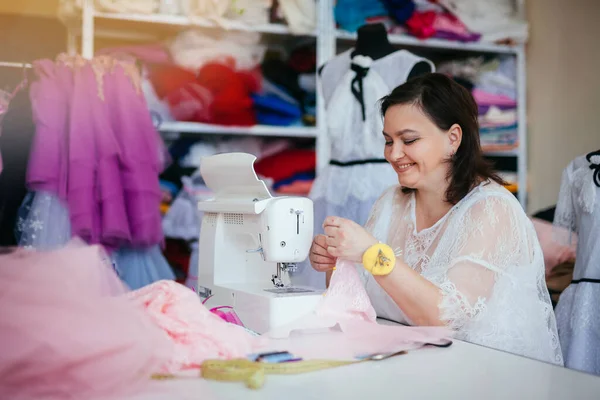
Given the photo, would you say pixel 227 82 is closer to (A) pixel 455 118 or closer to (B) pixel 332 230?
(A) pixel 455 118

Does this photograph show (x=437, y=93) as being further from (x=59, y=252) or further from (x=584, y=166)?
(x=59, y=252)

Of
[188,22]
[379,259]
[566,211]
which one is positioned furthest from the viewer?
[188,22]

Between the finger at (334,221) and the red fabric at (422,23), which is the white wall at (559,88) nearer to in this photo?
the red fabric at (422,23)

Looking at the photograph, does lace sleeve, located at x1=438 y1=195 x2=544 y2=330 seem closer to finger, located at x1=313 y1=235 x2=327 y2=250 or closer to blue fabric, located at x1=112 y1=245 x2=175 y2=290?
finger, located at x1=313 y1=235 x2=327 y2=250

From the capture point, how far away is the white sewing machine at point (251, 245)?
1.51 meters

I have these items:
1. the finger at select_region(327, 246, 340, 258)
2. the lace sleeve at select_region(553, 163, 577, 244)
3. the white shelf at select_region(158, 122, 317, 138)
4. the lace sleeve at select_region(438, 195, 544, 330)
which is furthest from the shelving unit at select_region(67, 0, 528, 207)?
the finger at select_region(327, 246, 340, 258)

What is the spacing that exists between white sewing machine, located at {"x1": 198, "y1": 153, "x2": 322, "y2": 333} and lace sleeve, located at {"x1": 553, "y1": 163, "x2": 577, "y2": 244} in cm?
122

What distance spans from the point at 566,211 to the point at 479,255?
0.91 metres

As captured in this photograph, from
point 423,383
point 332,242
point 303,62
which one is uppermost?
point 303,62

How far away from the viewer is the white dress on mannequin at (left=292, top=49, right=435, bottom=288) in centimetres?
283

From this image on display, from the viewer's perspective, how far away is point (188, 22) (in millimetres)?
3441

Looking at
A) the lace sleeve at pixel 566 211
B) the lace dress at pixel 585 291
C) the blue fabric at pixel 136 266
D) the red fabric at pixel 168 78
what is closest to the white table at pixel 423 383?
the lace dress at pixel 585 291

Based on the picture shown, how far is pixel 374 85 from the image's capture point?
287 cm

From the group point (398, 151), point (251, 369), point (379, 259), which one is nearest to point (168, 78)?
point (398, 151)
